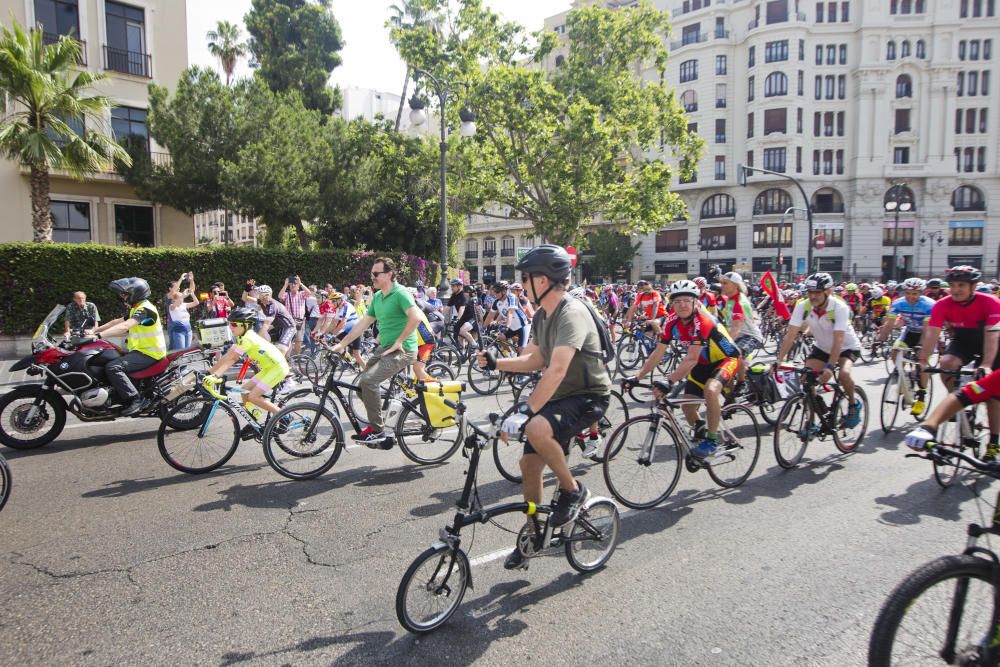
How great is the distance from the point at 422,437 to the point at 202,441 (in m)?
2.13

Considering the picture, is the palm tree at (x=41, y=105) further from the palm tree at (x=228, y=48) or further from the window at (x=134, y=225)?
the palm tree at (x=228, y=48)

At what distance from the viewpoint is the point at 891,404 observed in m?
7.73

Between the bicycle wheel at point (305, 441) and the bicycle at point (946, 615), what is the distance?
15.3 ft

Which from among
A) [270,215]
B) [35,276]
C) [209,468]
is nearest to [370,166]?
[270,215]

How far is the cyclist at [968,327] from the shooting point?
5793mm

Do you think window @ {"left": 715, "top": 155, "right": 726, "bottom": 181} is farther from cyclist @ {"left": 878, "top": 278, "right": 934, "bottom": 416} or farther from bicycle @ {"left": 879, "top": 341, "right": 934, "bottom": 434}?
bicycle @ {"left": 879, "top": 341, "right": 934, "bottom": 434}

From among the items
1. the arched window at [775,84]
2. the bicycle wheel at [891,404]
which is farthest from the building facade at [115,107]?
the arched window at [775,84]

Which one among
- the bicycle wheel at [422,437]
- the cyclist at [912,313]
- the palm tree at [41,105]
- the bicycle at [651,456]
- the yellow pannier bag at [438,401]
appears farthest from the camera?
the palm tree at [41,105]

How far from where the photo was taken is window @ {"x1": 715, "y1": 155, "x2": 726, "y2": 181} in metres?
55.0

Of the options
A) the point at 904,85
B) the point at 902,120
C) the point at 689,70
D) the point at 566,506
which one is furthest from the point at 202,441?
the point at 904,85

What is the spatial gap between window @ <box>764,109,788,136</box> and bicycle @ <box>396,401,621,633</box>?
56911mm

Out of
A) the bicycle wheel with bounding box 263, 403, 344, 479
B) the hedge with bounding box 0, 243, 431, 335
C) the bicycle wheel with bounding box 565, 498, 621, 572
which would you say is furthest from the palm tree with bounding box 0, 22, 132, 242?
the bicycle wheel with bounding box 565, 498, 621, 572

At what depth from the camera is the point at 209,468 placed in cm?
606

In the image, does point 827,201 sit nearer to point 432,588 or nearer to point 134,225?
point 134,225
